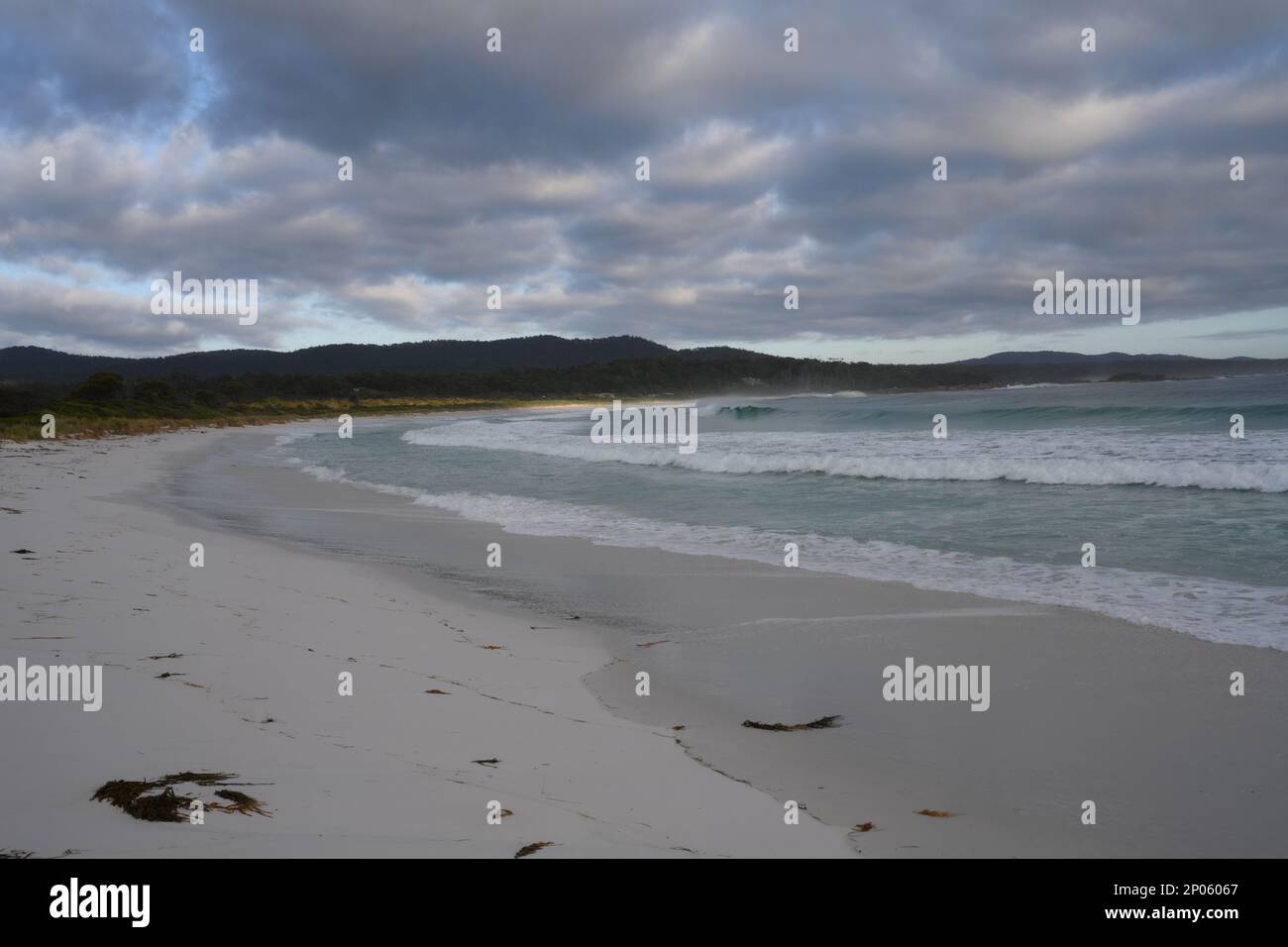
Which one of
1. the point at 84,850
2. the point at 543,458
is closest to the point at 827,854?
the point at 84,850

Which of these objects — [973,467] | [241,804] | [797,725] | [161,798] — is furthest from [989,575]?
[973,467]

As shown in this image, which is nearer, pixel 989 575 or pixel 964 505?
pixel 989 575

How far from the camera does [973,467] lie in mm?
17234

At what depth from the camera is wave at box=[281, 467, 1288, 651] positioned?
20.6 feet

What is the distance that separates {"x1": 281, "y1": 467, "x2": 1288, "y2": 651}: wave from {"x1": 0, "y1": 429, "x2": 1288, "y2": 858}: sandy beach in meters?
0.45

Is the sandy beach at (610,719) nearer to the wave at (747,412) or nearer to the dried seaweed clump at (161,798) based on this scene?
the dried seaweed clump at (161,798)

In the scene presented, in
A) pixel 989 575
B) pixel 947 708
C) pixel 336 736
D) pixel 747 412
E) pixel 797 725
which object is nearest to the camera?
pixel 336 736

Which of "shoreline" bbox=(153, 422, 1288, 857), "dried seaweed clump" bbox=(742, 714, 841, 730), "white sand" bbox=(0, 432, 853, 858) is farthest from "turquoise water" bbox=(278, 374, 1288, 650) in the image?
"white sand" bbox=(0, 432, 853, 858)

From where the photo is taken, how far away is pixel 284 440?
123ft

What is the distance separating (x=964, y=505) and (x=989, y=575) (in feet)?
17.0

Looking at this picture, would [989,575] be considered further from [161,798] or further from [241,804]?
[161,798]

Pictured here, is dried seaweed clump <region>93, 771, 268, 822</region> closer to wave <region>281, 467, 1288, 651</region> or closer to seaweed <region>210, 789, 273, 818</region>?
seaweed <region>210, 789, 273, 818</region>

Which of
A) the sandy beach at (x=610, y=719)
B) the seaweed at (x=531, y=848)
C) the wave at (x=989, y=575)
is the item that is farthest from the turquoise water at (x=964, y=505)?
the seaweed at (x=531, y=848)

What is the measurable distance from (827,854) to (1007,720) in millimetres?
1955
